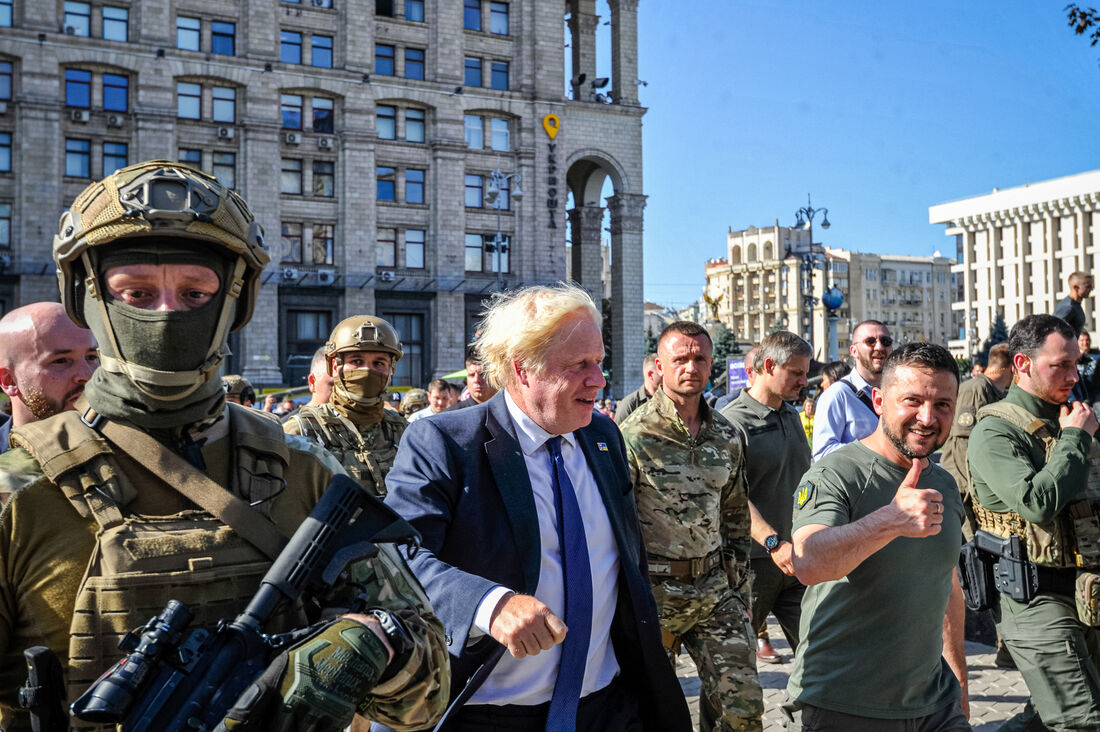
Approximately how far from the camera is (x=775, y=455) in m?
6.51

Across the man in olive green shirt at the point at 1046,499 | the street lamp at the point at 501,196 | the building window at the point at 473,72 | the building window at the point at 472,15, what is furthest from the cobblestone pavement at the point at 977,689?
the building window at the point at 472,15

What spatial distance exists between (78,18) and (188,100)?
16.5ft

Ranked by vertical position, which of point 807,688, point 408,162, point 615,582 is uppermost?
point 408,162

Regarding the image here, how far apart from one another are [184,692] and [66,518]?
457 millimetres

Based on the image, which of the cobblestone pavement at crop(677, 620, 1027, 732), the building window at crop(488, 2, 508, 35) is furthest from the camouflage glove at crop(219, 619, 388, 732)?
the building window at crop(488, 2, 508, 35)

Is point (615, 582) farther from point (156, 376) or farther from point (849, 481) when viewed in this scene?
point (156, 376)

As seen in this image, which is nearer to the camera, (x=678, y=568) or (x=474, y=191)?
(x=678, y=568)

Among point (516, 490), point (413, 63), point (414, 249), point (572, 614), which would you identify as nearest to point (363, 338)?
point (516, 490)

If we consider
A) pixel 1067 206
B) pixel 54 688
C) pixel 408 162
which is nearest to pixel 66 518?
pixel 54 688

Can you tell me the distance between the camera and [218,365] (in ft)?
6.93

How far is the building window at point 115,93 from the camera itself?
1528 inches

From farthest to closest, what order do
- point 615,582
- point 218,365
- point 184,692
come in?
point 615,582, point 218,365, point 184,692

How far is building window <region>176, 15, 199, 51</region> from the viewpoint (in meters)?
39.9

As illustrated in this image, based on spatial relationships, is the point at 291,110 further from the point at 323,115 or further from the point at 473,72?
the point at 473,72
